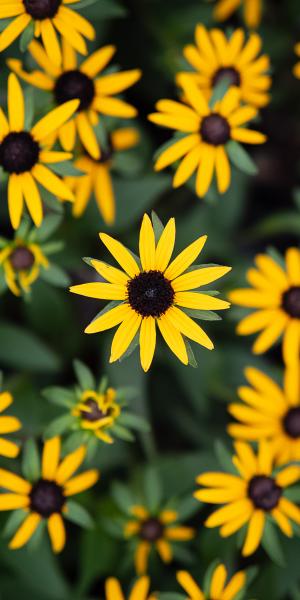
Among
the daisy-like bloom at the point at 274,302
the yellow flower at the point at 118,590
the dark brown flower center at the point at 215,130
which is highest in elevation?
the dark brown flower center at the point at 215,130

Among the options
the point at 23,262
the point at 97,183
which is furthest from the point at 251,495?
the point at 97,183

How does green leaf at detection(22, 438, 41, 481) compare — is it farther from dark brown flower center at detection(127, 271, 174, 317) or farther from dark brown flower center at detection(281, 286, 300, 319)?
dark brown flower center at detection(281, 286, 300, 319)

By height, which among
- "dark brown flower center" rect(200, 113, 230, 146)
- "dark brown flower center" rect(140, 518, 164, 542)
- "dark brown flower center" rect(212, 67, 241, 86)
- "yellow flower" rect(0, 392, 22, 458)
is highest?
"dark brown flower center" rect(212, 67, 241, 86)

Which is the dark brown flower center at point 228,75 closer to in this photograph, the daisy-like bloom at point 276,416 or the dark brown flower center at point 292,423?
the daisy-like bloom at point 276,416

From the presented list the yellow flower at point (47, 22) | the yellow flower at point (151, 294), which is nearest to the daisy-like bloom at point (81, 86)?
the yellow flower at point (47, 22)

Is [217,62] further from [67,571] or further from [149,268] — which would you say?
[67,571]

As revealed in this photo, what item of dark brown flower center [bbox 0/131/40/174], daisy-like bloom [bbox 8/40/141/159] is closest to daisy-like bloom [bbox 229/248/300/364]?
daisy-like bloom [bbox 8/40/141/159]
